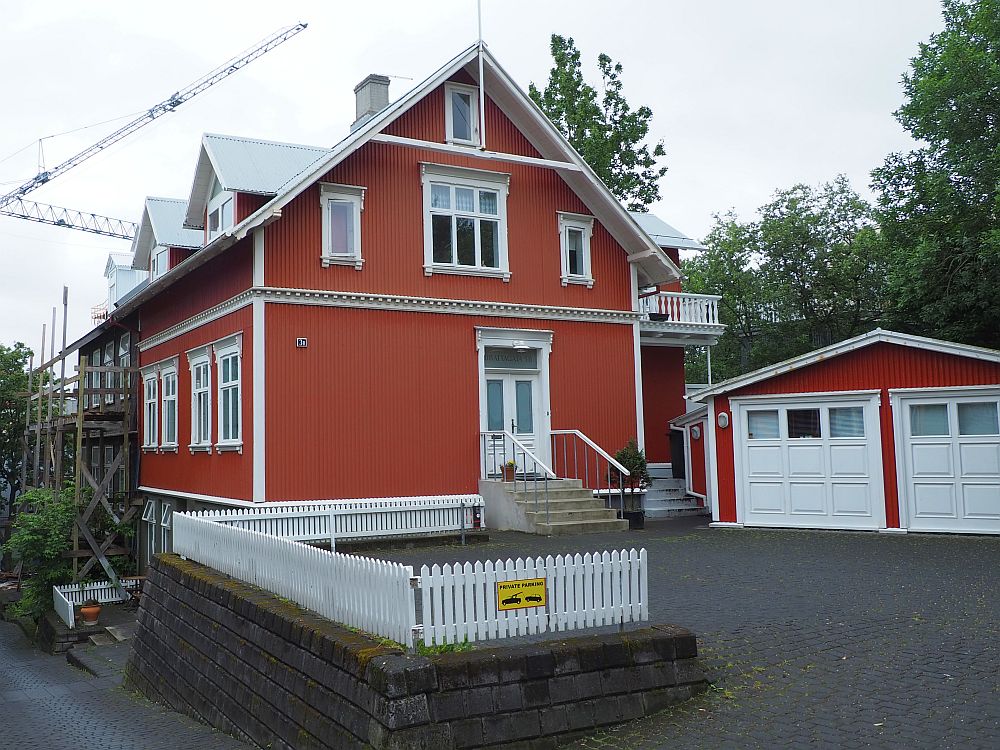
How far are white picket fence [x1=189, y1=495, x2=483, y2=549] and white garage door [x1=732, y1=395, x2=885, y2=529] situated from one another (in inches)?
203

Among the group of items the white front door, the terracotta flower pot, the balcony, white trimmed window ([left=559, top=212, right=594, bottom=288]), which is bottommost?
the terracotta flower pot

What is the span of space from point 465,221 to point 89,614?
11.6m

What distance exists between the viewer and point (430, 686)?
254 inches

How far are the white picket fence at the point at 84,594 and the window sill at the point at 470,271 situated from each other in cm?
1085

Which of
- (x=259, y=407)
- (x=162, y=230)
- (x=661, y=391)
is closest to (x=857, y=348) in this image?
(x=661, y=391)

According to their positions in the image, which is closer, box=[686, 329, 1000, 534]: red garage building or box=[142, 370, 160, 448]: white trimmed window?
box=[686, 329, 1000, 534]: red garage building

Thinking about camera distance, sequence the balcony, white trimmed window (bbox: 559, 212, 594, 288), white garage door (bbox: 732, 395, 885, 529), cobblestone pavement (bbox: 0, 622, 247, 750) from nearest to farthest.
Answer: cobblestone pavement (bbox: 0, 622, 247, 750)
white garage door (bbox: 732, 395, 885, 529)
white trimmed window (bbox: 559, 212, 594, 288)
the balcony

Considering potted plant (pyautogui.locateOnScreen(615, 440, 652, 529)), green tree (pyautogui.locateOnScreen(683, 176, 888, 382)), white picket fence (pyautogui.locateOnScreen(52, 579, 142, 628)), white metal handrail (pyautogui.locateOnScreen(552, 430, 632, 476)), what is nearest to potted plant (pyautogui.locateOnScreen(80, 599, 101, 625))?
white picket fence (pyautogui.locateOnScreen(52, 579, 142, 628))

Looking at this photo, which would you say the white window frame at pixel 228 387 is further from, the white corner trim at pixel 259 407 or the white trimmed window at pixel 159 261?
the white trimmed window at pixel 159 261

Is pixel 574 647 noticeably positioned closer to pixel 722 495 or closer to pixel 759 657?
pixel 759 657

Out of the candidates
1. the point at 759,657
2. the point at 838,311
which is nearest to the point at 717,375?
the point at 838,311

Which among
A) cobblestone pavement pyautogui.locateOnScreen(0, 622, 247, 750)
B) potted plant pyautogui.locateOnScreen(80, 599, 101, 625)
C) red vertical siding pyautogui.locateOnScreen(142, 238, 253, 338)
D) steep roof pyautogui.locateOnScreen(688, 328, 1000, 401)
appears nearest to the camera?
cobblestone pavement pyautogui.locateOnScreen(0, 622, 247, 750)

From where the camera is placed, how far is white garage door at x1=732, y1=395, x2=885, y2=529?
1670 cm

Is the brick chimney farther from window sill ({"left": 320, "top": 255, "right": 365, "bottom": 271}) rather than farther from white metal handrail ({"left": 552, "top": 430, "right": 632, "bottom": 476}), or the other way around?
white metal handrail ({"left": 552, "top": 430, "right": 632, "bottom": 476})
